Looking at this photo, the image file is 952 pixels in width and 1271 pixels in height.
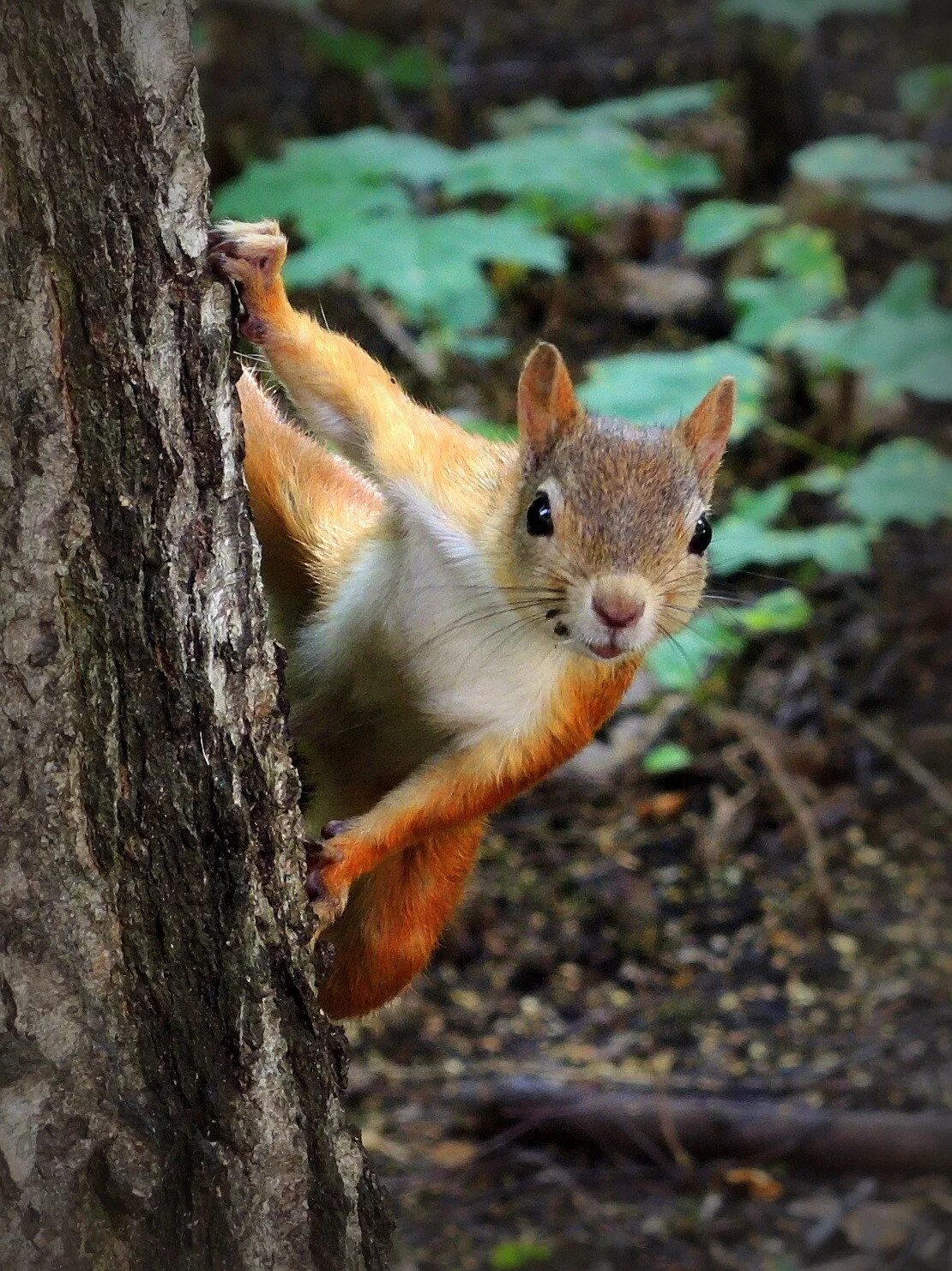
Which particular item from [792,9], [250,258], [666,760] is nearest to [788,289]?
[792,9]

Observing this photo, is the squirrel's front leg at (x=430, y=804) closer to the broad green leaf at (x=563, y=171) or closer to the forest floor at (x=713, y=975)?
the forest floor at (x=713, y=975)

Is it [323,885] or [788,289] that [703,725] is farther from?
[323,885]

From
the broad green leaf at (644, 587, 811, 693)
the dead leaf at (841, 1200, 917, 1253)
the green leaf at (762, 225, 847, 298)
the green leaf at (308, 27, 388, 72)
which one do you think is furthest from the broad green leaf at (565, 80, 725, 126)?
the dead leaf at (841, 1200, 917, 1253)

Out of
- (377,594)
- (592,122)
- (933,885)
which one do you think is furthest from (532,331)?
(377,594)

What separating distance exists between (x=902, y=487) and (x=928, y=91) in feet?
8.54

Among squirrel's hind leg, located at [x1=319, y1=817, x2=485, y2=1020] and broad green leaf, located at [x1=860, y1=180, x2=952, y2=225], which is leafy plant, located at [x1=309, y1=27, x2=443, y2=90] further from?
squirrel's hind leg, located at [x1=319, y1=817, x2=485, y2=1020]

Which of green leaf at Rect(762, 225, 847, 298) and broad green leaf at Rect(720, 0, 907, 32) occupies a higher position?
broad green leaf at Rect(720, 0, 907, 32)

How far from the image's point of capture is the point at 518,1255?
3451 millimetres

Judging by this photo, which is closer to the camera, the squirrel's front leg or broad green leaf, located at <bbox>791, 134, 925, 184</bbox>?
the squirrel's front leg

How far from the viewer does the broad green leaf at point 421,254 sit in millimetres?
3615

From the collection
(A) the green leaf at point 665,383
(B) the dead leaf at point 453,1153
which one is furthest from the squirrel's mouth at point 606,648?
(B) the dead leaf at point 453,1153

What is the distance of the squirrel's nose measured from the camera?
207cm

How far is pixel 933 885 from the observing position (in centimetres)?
460

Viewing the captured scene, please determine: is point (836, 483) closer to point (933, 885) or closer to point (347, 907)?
point (933, 885)
